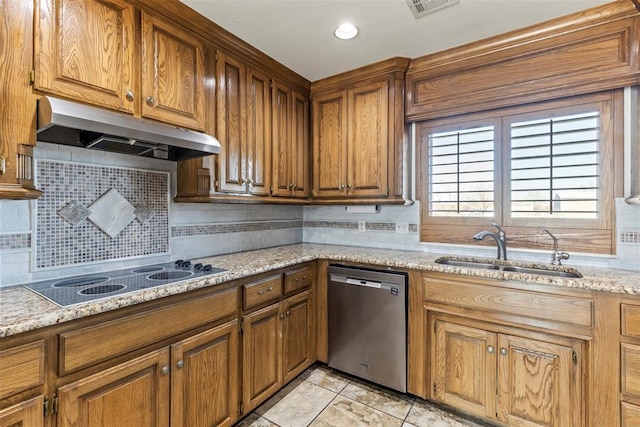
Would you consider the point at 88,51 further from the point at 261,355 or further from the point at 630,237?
the point at 630,237

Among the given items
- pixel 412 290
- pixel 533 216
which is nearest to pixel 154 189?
pixel 412 290

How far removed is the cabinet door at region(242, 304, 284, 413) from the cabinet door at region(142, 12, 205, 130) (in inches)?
49.3

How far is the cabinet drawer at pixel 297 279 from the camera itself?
2.15m

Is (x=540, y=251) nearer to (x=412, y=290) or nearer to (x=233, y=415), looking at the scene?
(x=412, y=290)

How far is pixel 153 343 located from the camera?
54.3 inches

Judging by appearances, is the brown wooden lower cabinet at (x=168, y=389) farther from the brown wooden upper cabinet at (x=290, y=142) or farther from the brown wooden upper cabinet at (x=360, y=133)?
the brown wooden upper cabinet at (x=360, y=133)

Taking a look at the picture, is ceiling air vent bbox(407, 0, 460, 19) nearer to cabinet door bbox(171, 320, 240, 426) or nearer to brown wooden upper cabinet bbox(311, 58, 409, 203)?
brown wooden upper cabinet bbox(311, 58, 409, 203)

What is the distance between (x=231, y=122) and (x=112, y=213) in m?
0.92

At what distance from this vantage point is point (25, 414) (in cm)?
103

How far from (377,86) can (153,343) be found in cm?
232

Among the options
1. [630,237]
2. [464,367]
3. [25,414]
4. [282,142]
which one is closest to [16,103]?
[25,414]

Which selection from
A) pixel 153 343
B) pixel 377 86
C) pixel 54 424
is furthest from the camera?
pixel 377 86

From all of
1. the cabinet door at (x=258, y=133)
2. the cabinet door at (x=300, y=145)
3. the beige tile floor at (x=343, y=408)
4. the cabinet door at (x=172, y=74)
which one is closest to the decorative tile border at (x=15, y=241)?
the cabinet door at (x=172, y=74)

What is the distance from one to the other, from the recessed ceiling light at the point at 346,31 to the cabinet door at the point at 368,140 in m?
0.55
